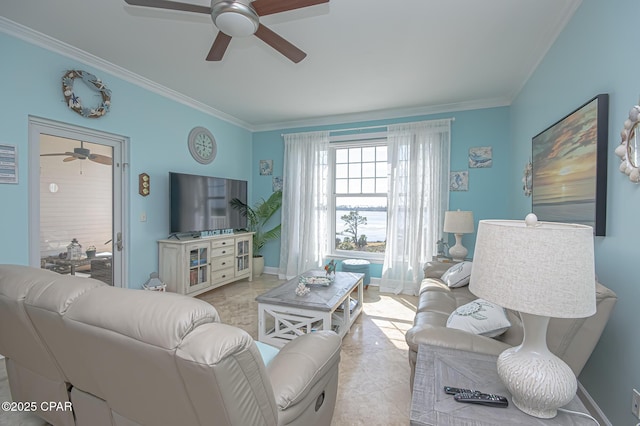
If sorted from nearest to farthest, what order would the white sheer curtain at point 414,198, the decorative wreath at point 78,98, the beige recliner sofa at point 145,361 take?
the beige recliner sofa at point 145,361, the decorative wreath at point 78,98, the white sheer curtain at point 414,198

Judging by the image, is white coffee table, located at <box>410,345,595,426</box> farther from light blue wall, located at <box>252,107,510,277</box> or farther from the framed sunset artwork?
light blue wall, located at <box>252,107,510,277</box>

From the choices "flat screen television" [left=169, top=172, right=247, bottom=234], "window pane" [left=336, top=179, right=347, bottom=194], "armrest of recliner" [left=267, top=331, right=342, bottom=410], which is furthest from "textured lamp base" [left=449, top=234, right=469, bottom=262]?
"flat screen television" [left=169, top=172, right=247, bottom=234]

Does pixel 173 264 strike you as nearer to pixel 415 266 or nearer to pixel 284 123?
pixel 284 123

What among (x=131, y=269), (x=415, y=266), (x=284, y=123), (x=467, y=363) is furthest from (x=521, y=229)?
(x=284, y=123)

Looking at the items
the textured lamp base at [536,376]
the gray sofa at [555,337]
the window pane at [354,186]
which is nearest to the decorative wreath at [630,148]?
the gray sofa at [555,337]

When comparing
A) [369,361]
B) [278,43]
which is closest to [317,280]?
[369,361]

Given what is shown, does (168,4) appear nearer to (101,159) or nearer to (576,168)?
(101,159)

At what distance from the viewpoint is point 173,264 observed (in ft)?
11.7

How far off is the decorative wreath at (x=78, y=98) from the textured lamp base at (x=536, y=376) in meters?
3.77

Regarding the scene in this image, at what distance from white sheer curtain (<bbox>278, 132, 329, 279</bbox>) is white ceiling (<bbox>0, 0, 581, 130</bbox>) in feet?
2.85

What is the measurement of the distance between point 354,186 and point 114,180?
3253 mm

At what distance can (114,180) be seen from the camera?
10.7 feet

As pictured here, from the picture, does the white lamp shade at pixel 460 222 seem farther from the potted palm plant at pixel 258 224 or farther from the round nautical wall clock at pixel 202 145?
the round nautical wall clock at pixel 202 145

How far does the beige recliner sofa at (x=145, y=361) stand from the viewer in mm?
783
